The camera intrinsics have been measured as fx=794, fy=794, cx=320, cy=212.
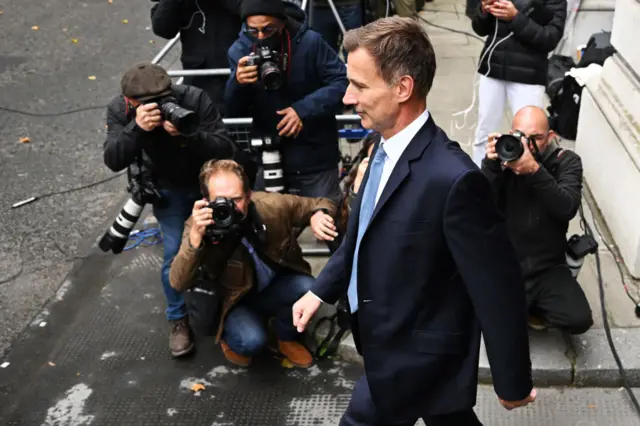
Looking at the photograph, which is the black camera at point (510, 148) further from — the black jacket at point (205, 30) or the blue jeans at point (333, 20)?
the blue jeans at point (333, 20)

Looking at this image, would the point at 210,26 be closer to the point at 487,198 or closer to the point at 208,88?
the point at 208,88

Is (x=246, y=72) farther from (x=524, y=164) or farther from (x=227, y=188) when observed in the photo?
(x=524, y=164)

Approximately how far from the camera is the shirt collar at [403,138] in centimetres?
263

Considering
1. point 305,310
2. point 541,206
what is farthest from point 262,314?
point 541,206

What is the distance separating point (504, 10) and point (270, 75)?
77.0 inches

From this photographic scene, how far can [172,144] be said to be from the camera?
4457mm

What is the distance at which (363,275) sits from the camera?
2754 mm

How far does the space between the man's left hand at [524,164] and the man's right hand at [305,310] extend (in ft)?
4.27

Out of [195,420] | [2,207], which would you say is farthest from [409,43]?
[2,207]

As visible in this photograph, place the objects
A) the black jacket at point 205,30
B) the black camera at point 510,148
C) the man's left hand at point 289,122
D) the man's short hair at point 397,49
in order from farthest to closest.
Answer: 1. the black jacket at point 205,30
2. the man's left hand at point 289,122
3. the black camera at point 510,148
4. the man's short hair at point 397,49

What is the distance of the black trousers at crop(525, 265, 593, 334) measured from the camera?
13.9 ft

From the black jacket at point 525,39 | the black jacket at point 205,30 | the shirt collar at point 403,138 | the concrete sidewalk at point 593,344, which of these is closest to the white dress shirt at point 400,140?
the shirt collar at point 403,138

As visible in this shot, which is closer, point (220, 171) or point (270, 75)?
point (220, 171)

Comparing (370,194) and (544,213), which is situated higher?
(370,194)
